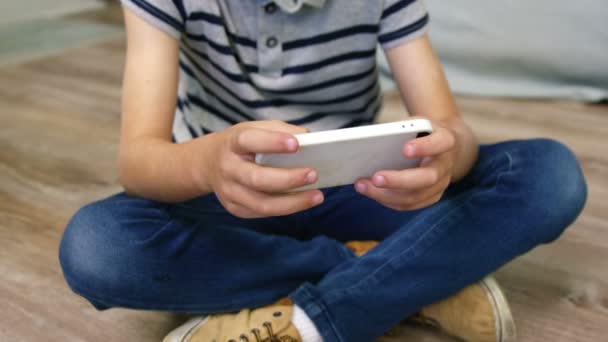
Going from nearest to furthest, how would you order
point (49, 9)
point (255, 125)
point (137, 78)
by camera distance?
point (255, 125), point (137, 78), point (49, 9)

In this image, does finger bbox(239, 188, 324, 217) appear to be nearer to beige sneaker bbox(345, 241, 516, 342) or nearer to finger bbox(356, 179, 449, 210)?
finger bbox(356, 179, 449, 210)

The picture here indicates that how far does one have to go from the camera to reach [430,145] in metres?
0.53

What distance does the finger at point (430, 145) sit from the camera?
525mm

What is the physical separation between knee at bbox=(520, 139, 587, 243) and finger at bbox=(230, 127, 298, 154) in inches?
13.5

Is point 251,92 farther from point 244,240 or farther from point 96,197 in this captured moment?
point 96,197

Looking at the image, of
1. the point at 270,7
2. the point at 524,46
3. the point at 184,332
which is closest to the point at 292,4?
the point at 270,7

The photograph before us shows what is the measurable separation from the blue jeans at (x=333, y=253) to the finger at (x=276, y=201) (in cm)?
19

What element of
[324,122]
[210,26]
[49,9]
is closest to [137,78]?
[210,26]

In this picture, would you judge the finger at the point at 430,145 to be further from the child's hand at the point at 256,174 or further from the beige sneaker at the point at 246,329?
the beige sneaker at the point at 246,329

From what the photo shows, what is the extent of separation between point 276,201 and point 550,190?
34cm

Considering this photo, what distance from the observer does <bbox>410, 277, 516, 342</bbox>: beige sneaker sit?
2.39 ft

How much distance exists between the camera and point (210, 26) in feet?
2.42

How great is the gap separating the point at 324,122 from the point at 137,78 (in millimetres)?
230

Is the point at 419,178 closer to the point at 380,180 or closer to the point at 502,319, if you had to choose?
the point at 380,180
